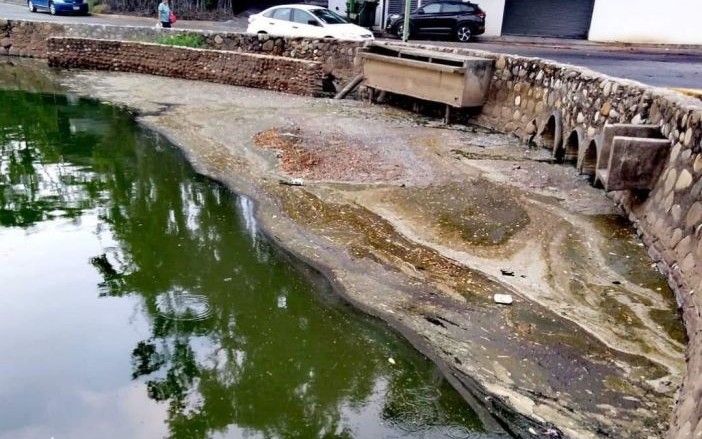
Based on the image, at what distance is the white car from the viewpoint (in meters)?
16.7

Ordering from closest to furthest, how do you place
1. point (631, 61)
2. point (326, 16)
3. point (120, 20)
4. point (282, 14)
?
point (631, 61), point (282, 14), point (326, 16), point (120, 20)

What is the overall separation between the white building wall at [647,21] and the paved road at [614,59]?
1688mm

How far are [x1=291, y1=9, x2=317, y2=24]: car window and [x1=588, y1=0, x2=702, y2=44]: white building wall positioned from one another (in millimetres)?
12108

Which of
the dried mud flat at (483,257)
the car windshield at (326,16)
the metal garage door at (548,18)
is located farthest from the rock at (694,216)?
the metal garage door at (548,18)

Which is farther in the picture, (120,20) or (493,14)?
(120,20)

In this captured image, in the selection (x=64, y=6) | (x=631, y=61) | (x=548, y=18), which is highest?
(x=548, y=18)

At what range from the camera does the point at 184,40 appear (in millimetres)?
16578

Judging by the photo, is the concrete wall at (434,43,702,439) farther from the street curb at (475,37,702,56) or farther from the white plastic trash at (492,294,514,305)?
the street curb at (475,37,702,56)

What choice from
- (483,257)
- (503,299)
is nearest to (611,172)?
(483,257)

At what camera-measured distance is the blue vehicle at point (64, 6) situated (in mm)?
26984

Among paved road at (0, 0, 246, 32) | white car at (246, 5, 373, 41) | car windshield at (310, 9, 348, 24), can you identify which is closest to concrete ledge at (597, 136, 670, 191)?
white car at (246, 5, 373, 41)

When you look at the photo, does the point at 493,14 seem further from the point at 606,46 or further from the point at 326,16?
the point at 326,16

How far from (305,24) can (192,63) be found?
11.2 feet

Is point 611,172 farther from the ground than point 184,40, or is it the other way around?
point 184,40
